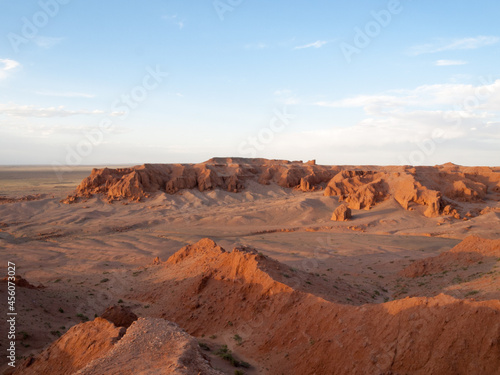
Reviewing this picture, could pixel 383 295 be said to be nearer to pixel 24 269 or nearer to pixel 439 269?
pixel 439 269

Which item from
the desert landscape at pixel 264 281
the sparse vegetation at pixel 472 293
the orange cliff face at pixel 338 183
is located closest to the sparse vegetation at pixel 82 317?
the desert landscape at pixel 264 281

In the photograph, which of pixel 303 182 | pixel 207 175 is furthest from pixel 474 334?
pixel 303 182

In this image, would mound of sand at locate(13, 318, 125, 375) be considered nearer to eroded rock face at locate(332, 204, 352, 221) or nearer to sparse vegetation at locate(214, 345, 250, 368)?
sparse vegetation at locate(214, 345, 250, 368)

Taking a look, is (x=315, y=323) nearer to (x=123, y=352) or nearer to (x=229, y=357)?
(x=229, y=357)

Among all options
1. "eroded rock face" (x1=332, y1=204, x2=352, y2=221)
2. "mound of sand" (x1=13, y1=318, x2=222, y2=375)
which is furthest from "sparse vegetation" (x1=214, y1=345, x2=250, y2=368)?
"eroded rock face" (x1=332, y1=204, x2=352, y2=221)

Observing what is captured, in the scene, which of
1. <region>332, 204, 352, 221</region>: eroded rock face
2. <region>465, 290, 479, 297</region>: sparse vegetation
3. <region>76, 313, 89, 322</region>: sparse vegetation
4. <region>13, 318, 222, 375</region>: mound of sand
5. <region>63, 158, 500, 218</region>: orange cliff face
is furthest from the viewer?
<region>63, 158, 500, 218</region>: orange cliff face

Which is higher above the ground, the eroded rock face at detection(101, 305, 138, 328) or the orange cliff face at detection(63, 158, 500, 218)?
the orange cliff face at detection(63, 158, 500, 218)

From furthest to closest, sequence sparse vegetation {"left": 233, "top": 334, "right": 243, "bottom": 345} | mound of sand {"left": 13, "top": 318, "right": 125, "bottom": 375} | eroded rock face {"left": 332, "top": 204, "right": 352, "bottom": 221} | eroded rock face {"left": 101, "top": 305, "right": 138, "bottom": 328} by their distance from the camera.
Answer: eroded rock face {"left": 332, "top": 204, "right": 352, "bottom": 221} < sparse vegetation {"left": 233, "top": 334, "right": 243, "bottom": 345} < eroded rock face {"left": 101, "top": 305, "right": 138, "bottom": 328} < mound of sand {"left": 13, "top": 318, "right": 125, "bottom": 375}
